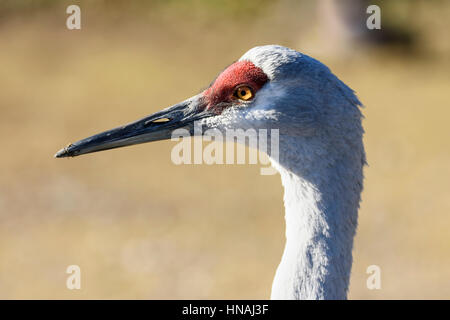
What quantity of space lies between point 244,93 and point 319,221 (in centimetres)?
84

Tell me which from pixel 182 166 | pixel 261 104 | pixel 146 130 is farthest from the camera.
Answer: pixel 182 166

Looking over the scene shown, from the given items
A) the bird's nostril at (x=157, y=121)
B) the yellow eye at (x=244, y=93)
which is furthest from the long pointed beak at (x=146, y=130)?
the yellow eye at (x=244, y=93)

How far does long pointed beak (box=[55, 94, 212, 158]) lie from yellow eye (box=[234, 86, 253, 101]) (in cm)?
24

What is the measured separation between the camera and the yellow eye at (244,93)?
3.47m

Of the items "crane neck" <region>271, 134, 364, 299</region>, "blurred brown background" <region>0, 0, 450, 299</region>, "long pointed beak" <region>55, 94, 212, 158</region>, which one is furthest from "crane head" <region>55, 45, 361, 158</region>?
"blurred brown background" <region>0, 0, 450, 299</region>

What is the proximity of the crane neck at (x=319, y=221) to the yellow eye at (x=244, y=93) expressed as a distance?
0.35 metres

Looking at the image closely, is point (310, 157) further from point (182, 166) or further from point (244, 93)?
point (182, 166)

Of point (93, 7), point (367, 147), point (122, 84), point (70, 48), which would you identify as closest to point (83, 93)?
point (122, 84)

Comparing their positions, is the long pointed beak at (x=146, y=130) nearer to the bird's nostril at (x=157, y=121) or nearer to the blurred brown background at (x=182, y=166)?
the bird's nostril at (x=157, y=121)

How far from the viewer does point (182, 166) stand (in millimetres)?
10977

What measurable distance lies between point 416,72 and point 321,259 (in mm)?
11464

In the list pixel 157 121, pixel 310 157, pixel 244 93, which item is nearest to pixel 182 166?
pixel 157 121

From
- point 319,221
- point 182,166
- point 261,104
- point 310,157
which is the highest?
point 261,104

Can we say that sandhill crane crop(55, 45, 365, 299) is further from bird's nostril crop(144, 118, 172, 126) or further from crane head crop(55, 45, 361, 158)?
bird's nostril crop(144, 118, 172, 126)
